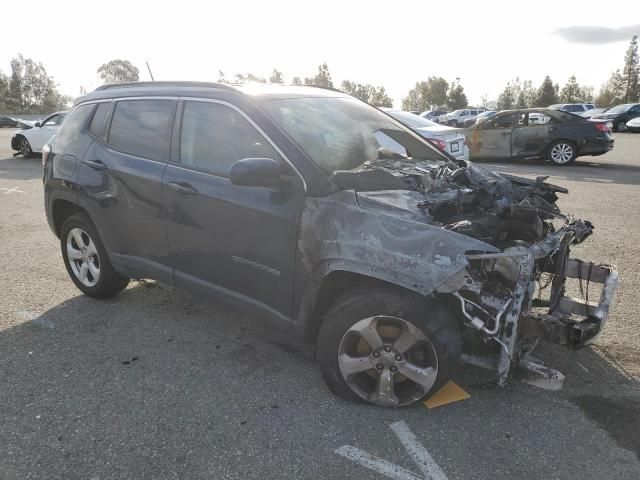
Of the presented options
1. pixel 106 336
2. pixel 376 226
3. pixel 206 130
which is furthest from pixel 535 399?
pixel 106 336

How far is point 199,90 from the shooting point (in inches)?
139

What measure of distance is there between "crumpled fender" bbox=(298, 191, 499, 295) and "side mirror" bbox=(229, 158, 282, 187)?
26 cm

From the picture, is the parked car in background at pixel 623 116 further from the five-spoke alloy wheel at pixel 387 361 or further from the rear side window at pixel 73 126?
the five-spoke alloy wheel at pixel 387 361

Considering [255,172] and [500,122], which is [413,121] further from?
[255,172]

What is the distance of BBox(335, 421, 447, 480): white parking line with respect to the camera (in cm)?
245

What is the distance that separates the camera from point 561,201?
27.7ft

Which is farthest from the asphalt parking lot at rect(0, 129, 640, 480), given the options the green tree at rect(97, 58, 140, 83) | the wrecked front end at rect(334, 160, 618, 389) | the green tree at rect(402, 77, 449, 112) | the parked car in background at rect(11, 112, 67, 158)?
the green tree at rect(97, 58, 140, 83)

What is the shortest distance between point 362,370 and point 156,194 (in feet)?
6.35

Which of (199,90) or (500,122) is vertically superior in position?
(500,122)

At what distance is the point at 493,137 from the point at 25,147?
48.2 ft

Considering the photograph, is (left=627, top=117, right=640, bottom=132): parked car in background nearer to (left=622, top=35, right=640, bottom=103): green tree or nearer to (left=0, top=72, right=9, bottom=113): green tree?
(left=622, top=35, right=640, bottom=103): green tree

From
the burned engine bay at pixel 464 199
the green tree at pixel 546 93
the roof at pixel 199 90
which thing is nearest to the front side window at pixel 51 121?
the roof at pixel 199 90

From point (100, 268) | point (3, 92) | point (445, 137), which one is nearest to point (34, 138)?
point (445, 137)

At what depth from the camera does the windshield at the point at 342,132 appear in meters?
3.26
